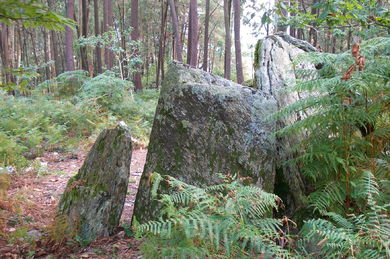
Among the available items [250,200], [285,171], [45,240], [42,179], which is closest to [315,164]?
[285,171]

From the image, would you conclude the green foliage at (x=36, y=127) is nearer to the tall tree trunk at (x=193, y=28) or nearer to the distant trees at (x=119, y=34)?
the distant trees at (x=119, y=34)

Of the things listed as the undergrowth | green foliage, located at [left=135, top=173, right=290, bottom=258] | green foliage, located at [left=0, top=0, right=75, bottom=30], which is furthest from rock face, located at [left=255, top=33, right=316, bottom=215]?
the undergrowth

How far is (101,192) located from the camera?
298 cm

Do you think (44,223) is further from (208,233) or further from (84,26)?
(84,26)

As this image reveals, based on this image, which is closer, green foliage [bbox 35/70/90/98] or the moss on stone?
the moss on stone

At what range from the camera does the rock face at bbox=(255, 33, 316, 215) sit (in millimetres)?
3270


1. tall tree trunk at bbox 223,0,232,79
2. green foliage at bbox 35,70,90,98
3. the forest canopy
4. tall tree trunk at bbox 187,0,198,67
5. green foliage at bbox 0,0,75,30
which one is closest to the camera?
the forest canopy

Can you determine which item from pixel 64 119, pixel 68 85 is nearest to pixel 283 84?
pixel 64 119

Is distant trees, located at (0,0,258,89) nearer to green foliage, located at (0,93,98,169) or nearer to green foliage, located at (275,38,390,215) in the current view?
green foliage, located at (0,93,98,169)

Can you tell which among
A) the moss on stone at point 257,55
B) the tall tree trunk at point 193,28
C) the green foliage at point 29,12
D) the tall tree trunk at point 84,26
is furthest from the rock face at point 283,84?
the tall tree trunk at point 84,26

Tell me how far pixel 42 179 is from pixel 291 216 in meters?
3.76

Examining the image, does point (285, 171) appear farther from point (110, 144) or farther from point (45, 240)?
point (45, 240)

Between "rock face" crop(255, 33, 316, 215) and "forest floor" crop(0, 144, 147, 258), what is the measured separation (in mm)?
1704

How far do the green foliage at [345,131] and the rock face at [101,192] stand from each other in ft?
5.37
